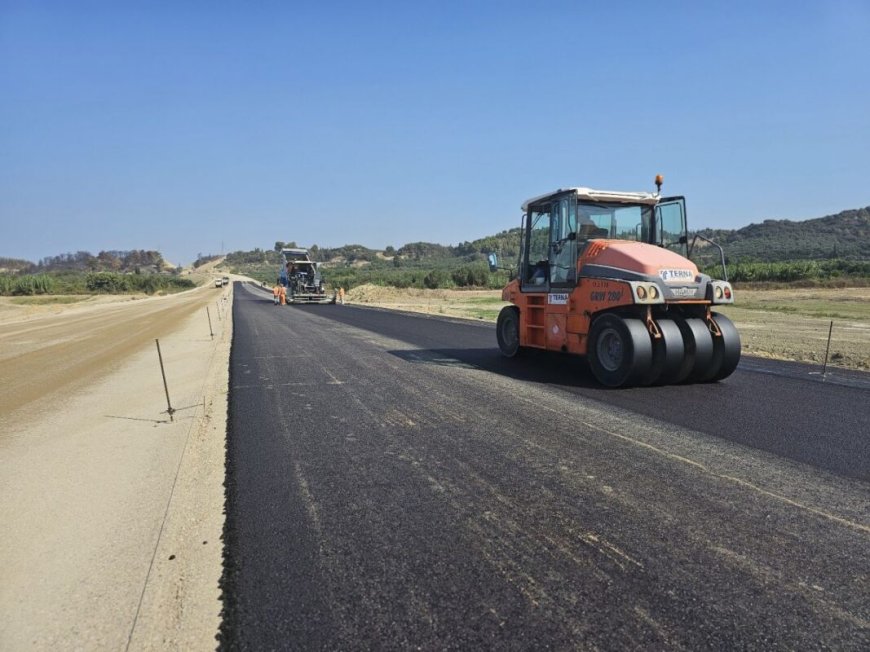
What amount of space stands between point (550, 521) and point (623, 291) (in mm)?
4810

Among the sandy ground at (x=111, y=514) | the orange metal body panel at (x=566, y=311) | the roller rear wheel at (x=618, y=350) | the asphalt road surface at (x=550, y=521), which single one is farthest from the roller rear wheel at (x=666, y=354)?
the sandy ground at (x=111, y=514)

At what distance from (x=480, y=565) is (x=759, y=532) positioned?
178 cm

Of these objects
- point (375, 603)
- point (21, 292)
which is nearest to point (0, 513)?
point (375, 603)

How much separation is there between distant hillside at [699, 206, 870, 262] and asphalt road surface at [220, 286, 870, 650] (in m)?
71.2

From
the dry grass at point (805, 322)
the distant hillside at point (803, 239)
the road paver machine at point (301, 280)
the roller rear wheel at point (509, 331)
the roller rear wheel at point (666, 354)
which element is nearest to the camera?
the roller rear wheel at point (666, 354)

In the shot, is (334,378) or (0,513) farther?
(334,378)

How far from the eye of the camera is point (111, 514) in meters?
4.12

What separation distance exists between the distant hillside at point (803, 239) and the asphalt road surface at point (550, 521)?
234 feet

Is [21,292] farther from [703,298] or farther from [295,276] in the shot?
[703,298]

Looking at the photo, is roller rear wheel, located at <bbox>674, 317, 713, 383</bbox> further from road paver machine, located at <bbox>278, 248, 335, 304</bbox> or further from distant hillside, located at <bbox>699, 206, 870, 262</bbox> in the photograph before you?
distant hillside, located at <bbox>699, 206, 870, 262</bbox>

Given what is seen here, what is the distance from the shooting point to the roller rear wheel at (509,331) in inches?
419

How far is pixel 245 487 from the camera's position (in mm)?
4406

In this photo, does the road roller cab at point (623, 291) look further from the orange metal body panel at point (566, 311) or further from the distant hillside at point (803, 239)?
the distant hillside at point (803, 239)

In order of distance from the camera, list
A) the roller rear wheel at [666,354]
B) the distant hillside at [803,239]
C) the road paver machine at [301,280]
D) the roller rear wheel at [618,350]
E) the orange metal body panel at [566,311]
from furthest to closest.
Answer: the distant hillside at [803,239], the road paver machine at [301,280], the orange metal body panel at [566,311], the roller rear wheel at [666,354], the roller rear wheel at [618,350]
